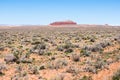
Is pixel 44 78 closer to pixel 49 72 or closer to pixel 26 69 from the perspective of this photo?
pixel 49 72

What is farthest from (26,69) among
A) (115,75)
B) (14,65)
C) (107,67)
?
(115,75)

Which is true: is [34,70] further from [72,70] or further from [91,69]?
[91,69]

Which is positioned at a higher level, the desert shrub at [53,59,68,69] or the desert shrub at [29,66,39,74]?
the desert shrub at [53,59,68,69]

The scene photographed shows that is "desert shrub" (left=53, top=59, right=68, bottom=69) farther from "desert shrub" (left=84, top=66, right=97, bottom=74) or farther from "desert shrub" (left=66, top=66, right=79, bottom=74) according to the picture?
"desert shrub" (left=84, top=66, right=97, bottom=74)

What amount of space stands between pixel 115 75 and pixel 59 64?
492cm

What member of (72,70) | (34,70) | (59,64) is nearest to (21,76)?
(34,70)

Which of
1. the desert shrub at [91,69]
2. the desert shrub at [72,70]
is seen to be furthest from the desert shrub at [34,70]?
the desert shrub at [91,69]

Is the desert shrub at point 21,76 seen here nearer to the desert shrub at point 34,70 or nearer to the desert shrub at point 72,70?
the desert shrub at point 34,70

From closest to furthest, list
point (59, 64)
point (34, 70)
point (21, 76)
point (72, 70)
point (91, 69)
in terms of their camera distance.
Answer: point (21, 76) < point (91, 69) < point (72, 70) < point (34, 70) < point (59, 64)

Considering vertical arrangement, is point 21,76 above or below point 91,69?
below

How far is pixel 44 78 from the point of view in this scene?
1313 centimetres

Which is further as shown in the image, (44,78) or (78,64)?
(78,64)

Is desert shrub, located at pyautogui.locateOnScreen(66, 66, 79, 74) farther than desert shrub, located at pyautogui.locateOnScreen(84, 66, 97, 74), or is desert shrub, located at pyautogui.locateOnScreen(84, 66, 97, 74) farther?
desert shrub, located at pyautogui.locateOnScreen(66, 66, 79, 74)

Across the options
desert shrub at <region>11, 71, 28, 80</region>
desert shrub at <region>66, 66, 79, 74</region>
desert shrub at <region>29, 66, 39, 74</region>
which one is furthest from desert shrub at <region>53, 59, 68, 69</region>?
desert shrub at <region>11, 71, 28, 80</region>
